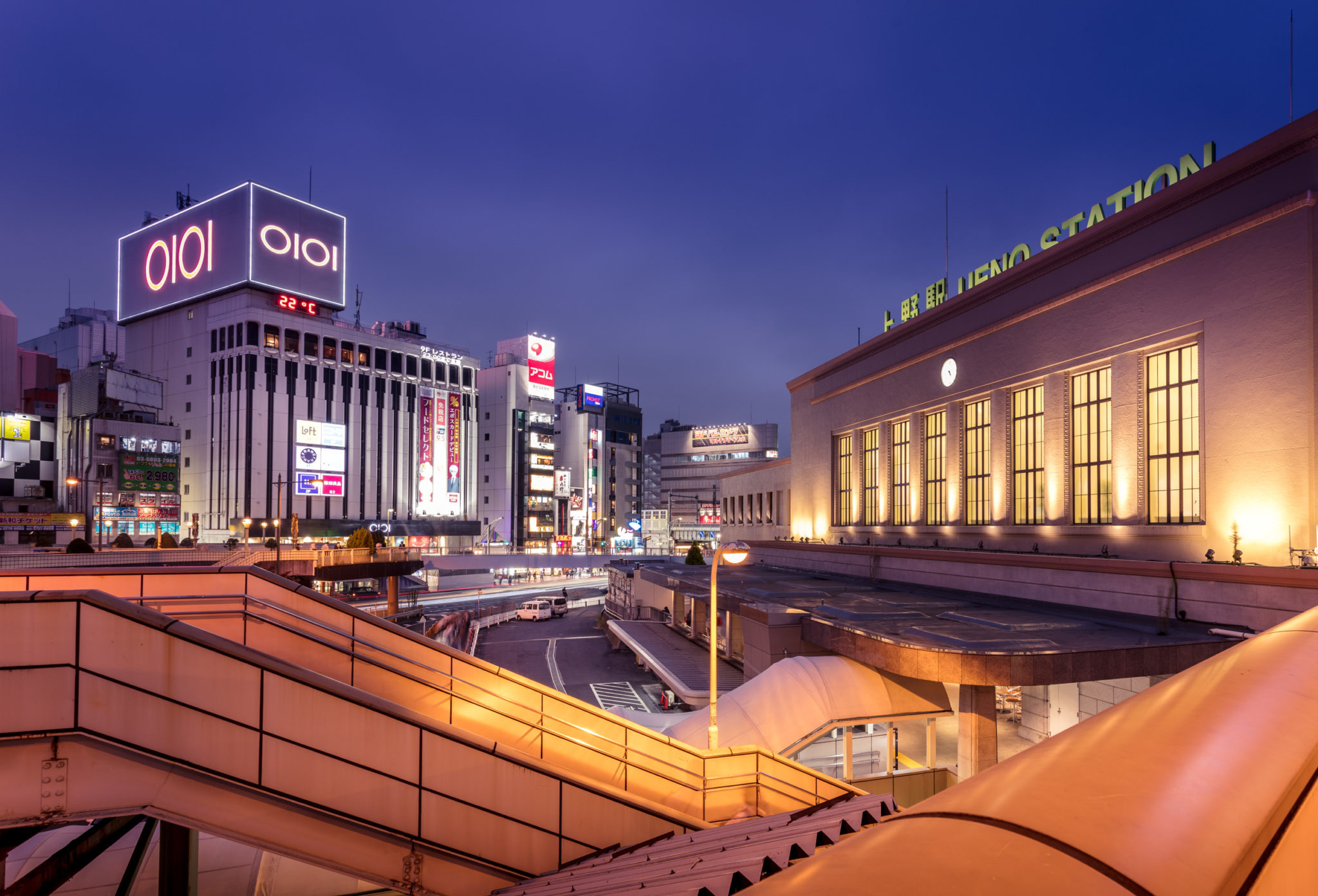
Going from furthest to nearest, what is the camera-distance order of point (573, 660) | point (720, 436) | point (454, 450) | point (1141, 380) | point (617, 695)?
point (720, 436), point (454, 450), point (573, 660), point (617, 695), point (1141, 380)

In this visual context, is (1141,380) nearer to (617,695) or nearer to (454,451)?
(617,695)

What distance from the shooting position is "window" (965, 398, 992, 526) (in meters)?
36.2

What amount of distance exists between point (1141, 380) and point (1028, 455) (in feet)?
23.7

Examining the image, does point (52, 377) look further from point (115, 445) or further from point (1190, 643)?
point (1190, 643)

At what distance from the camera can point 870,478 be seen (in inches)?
1912

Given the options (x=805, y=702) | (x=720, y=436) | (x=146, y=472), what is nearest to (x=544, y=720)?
(x=805, y=702)

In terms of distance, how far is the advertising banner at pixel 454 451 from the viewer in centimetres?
10556

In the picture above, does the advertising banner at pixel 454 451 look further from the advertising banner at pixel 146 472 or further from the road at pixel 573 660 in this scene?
the road at pixel 573 660

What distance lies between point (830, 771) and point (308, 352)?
89.3m

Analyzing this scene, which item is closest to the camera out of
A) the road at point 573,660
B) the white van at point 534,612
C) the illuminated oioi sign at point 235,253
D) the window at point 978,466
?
the road at point 573,660

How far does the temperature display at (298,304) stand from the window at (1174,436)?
9478cm

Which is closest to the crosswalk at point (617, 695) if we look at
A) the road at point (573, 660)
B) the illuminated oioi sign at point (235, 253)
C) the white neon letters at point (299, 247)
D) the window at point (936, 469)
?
Answer: the road at point (573, 660)

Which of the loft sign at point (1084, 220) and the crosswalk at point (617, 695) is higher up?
the loft sign at point (1084, 220)

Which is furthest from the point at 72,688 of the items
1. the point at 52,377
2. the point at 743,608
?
the point at 52,377
